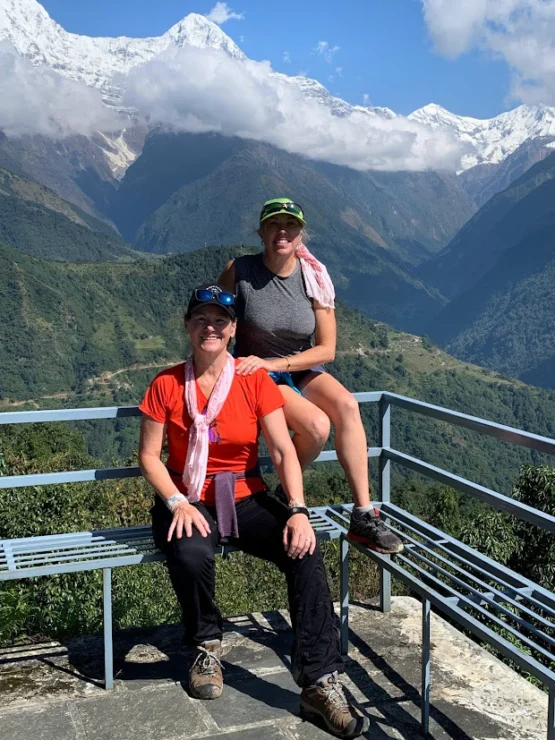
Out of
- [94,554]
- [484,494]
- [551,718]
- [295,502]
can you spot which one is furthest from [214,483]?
[551,718]

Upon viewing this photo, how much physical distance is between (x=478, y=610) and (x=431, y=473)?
103cm

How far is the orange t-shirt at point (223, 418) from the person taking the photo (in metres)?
3.50

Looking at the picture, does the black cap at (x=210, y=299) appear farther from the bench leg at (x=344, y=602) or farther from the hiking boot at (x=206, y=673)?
the hiking boot at (x=206, y=673)

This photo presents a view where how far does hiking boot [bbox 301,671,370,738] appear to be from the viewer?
3.06 metres

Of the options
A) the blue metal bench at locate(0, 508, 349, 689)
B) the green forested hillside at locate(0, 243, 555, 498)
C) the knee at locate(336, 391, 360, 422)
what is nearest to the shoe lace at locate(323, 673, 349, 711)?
the blue metal bench at locate(0, 508, 349, 689)

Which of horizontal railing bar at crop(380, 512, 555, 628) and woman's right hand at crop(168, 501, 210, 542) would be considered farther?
woman's right hand at crop(168, 501, 210, 542)

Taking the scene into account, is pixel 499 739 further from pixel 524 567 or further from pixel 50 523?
pixel 524 567

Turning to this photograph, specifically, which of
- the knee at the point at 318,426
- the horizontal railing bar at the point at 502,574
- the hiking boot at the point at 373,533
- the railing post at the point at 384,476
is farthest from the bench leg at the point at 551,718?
the railing post at the point at 384,476

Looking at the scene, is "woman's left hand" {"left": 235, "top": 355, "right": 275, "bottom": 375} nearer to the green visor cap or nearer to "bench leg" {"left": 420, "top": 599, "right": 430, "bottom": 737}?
the green visor cap

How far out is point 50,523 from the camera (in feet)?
49.1

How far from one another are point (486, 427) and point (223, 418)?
114 cm

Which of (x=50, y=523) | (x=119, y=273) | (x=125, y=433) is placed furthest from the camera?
(x=119, y=273)

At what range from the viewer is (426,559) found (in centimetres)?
356

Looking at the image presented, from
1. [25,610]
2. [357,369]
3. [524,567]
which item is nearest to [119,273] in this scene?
[357,369]
